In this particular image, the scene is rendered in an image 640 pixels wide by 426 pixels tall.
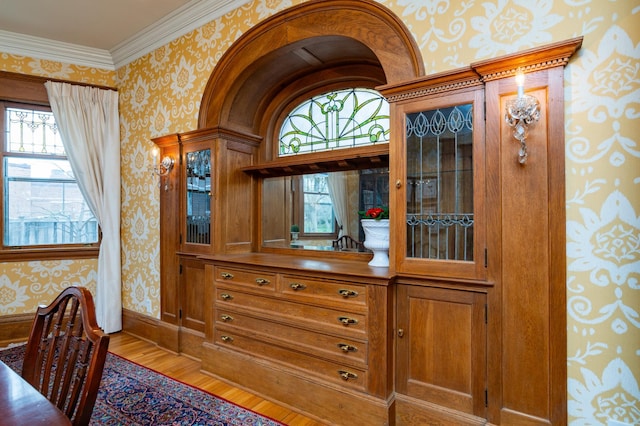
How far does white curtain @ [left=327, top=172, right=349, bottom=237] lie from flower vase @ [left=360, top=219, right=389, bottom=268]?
0.48 meters

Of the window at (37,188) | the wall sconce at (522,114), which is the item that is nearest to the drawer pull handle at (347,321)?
the wall sconce at (522,114)

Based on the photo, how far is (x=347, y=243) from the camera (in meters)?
2.88

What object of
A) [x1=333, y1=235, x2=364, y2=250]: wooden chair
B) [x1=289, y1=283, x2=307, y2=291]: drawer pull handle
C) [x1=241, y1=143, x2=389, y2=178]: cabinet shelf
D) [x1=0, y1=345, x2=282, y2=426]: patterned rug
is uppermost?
[x1=241, y1=143, x2=389, y2=178]: cabinet shelf

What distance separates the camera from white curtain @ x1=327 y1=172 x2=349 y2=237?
Answer: 2.90 metres

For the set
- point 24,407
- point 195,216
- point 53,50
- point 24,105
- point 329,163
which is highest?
point 53,50

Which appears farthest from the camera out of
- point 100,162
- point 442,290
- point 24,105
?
point 100,162

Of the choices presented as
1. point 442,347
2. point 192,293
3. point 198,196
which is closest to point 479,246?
point 442,347

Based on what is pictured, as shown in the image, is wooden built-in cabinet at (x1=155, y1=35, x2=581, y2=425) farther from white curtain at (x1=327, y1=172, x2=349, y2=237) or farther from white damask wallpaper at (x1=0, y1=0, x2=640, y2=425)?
white curtain at (x1=327, y1=172, x2=349, y2=237)

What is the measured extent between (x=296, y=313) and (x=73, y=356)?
144cm

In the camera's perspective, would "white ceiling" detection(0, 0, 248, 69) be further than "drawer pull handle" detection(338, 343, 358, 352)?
Yes

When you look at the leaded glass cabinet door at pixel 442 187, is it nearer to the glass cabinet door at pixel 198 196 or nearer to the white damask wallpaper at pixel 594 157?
the white damask wallpaper at pixel 594 157

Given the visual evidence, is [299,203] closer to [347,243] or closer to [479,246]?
[347,243]

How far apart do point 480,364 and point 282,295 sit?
4.31 ft

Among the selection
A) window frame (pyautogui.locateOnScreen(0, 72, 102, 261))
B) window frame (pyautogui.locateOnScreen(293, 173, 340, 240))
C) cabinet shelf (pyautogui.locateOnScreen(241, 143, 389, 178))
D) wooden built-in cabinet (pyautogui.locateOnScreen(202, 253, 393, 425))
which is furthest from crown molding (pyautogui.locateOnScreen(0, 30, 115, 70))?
wooden built-in cabinet (pyautogui.locateOnScreen(202, 253, 393, 425))
